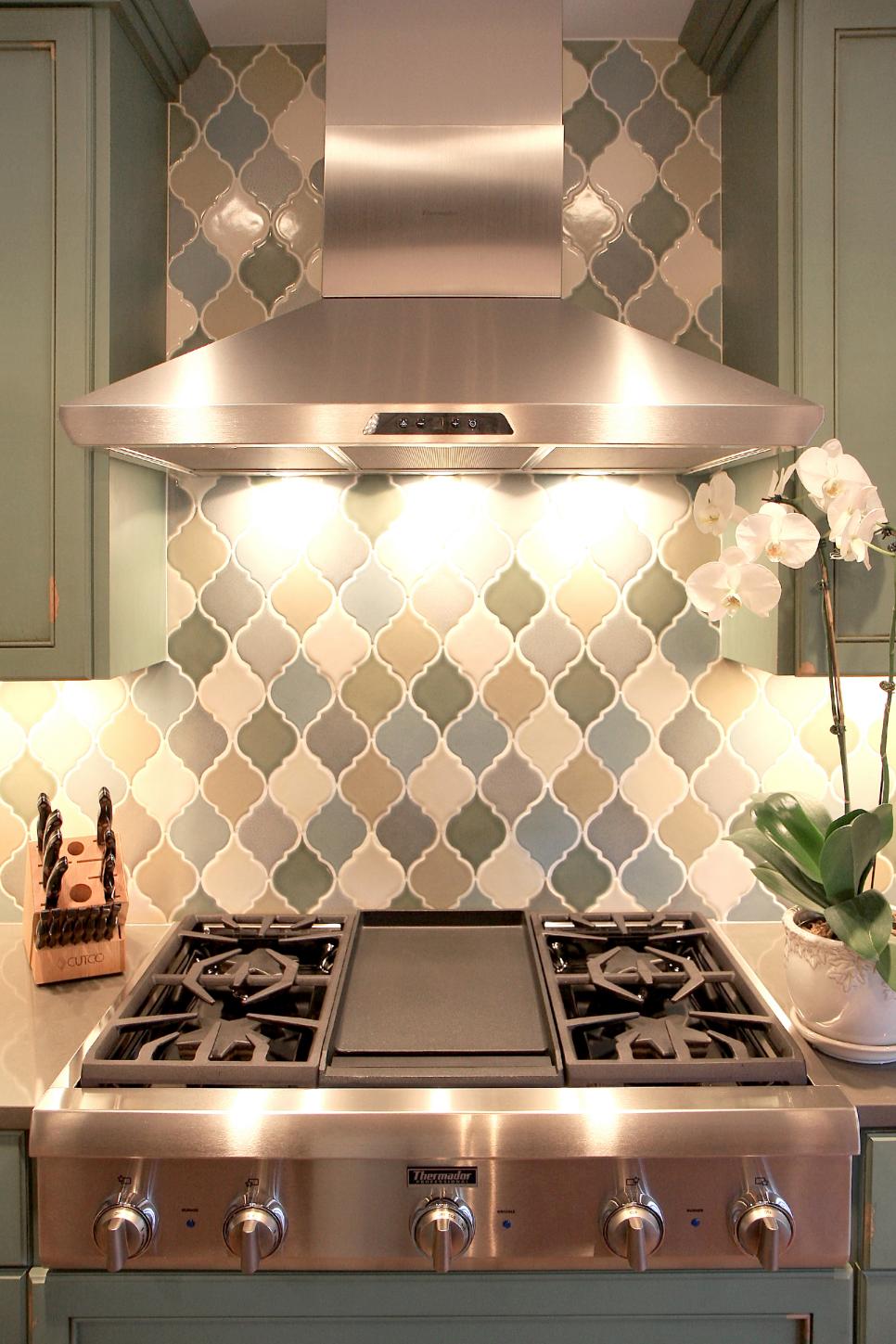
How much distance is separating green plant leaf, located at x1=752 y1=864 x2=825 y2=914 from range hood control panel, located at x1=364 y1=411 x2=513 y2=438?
696mm

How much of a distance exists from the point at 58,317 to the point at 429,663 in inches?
32.2

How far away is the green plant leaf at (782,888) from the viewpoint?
1.38m

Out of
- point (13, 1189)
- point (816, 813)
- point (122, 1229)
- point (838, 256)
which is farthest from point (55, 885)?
point (838, 256)

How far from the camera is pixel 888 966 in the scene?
129cm

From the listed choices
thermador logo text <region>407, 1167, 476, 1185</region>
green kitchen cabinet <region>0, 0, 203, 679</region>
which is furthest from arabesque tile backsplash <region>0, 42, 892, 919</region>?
thermador logo text <region>407, 1167, 476, 1185</region>

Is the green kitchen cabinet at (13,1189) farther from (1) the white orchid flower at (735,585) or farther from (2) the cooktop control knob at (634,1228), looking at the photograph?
(1) the white orchid flower at (735,585)

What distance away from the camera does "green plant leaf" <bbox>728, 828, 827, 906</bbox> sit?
139 cm

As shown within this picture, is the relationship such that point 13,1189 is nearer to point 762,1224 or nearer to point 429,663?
point 762,1224

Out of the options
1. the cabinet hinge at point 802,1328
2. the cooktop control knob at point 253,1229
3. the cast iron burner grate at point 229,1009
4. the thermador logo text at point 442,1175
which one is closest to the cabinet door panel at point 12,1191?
the cast iron burner grate at point 229,1009

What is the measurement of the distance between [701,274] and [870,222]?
40 cm

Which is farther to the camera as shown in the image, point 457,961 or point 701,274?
point 701,274

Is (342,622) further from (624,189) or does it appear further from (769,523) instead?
(624,189)

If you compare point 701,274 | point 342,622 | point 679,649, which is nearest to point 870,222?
point 701,274

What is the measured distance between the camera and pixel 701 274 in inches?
71.8
